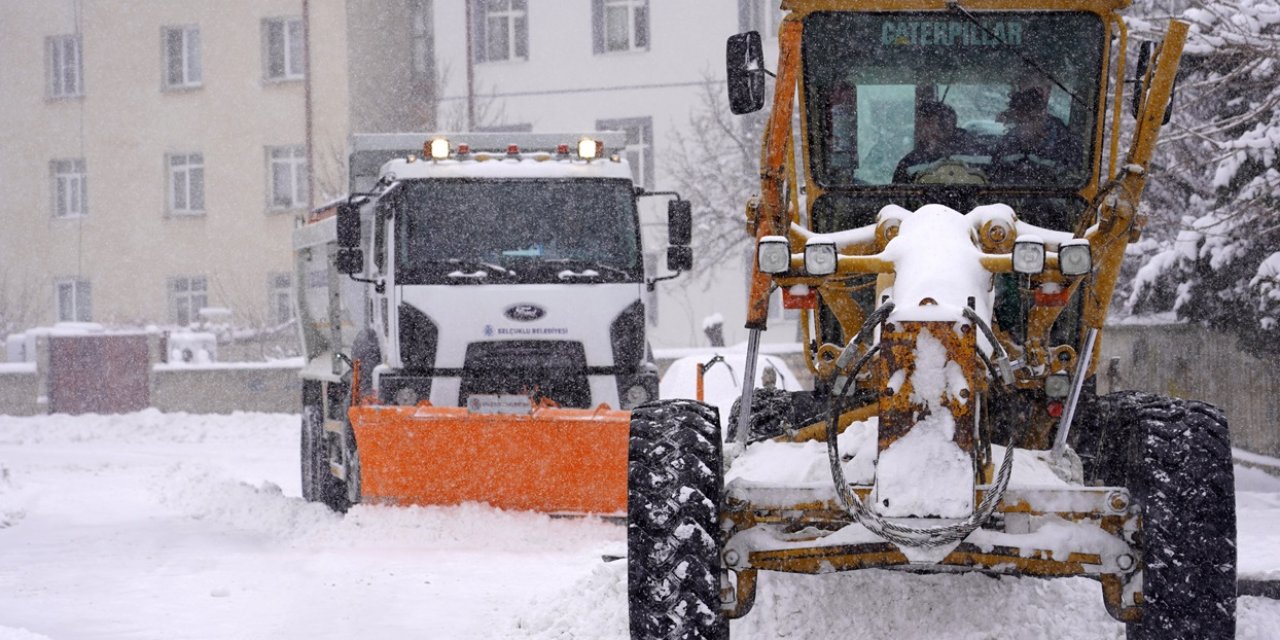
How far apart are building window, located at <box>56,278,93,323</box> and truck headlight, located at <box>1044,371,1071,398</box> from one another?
3347cm

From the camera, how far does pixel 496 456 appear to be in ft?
36.2

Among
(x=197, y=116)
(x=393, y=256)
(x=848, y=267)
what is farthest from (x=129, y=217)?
(x=848, y=267)

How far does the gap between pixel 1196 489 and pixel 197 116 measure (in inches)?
1300

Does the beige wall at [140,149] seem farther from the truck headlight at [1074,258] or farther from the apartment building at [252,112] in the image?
the truck headlight at [1074,258]

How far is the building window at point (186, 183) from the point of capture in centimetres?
3597

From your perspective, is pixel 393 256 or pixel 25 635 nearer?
pixel 25 635

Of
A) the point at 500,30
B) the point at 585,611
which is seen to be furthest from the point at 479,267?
the point at 500,30

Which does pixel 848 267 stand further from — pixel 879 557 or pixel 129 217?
pixel 129 217

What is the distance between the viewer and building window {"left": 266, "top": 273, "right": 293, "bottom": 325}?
34969 millimetres

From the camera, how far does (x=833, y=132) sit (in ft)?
22.5

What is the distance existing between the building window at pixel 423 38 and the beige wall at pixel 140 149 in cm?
251

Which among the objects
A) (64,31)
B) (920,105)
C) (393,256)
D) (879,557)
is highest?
(64,31)

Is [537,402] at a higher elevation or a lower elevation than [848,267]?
lower

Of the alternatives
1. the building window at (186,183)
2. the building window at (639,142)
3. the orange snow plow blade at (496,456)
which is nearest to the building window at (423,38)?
the building window at (639,142)
